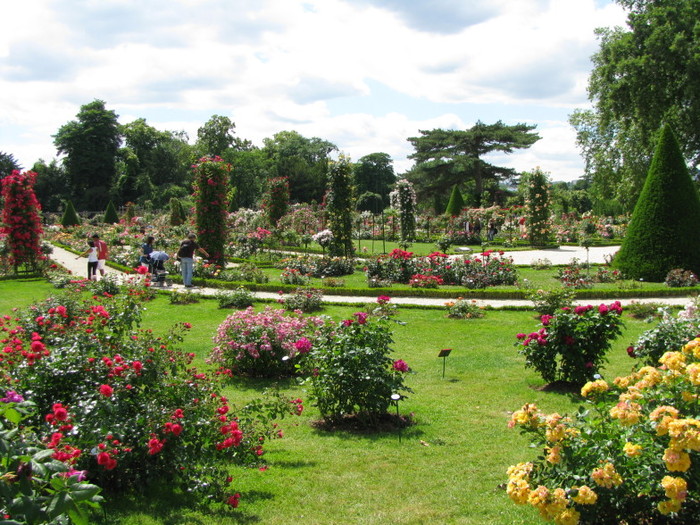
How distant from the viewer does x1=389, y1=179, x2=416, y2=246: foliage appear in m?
27.4

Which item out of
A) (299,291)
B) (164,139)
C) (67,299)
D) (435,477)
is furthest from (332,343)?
(164,139)

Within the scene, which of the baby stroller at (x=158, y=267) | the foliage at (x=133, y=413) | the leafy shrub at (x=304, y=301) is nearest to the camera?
the foliage at (x=133, y=413)

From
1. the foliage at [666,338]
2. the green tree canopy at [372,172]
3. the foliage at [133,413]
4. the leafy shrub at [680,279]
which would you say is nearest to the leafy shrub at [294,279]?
the leafy shrub at [680,279]

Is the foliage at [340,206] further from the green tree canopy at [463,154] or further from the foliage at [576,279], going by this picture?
the green tree canopy at [463,154]

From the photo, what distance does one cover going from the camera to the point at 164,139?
64.4 metres

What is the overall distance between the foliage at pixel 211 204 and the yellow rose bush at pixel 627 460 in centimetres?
1583

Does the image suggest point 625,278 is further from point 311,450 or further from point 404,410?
point 311,450

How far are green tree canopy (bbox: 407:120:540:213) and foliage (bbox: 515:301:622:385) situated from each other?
36.9 m

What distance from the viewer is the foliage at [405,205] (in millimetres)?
27359

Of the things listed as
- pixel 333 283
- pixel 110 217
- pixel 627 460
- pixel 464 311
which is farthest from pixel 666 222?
pixel 110 217

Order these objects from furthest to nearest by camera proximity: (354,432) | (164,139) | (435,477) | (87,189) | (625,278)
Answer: (164,139) → (87,189) → (625,278) → (354,432) → (435,477)

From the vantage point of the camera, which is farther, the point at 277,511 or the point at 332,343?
the point at 332,343

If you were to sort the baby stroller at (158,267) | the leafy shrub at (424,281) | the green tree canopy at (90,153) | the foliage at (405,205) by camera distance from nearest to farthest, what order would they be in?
the leafy shrub at (424,281) < the baby stroller at (158,267) < the foliage at (405,205) < the green tree canopy at (90,153)

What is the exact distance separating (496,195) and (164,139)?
1475 inches
